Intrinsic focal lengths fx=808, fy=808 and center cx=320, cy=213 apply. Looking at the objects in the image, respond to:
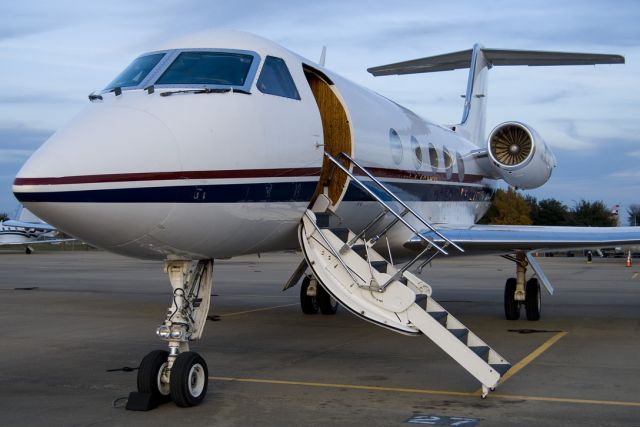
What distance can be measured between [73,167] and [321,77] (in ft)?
14.5

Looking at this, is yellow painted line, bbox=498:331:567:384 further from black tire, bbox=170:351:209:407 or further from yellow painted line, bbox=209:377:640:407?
black tire, bbox=170:351:209:407

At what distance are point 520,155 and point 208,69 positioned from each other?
850cm

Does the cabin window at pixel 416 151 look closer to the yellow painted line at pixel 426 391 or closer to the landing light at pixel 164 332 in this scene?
the yellow painted line at pixel 426 391

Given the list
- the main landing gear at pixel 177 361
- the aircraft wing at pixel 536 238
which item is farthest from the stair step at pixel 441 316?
the aircraft wing at pixel 536 238

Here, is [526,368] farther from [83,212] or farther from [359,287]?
[83,212]

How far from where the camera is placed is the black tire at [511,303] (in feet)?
47.3

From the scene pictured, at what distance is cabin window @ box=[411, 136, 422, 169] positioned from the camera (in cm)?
1293

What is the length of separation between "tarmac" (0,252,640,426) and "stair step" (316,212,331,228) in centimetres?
168

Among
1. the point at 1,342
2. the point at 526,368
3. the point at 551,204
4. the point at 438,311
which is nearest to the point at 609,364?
the point at 526,368

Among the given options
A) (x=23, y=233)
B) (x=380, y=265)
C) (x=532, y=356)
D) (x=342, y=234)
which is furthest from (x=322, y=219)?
(x=23, y=233)

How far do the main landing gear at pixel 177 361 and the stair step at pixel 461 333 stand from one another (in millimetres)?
2539

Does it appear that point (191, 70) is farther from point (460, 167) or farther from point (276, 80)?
point (460, 167)

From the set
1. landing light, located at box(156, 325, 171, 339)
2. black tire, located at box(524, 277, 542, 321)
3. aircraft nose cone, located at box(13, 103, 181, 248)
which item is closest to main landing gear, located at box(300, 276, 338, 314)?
black tire, located at box(524, 277, 542, 321)

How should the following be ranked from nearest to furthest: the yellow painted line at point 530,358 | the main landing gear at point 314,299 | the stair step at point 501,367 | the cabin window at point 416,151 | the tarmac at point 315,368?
the tarmac at point 315,368
the stair step at point 501,367
the yellow painted line at point 530,358
the cabin window at point 416,151
the main landing gear at point 314,299
